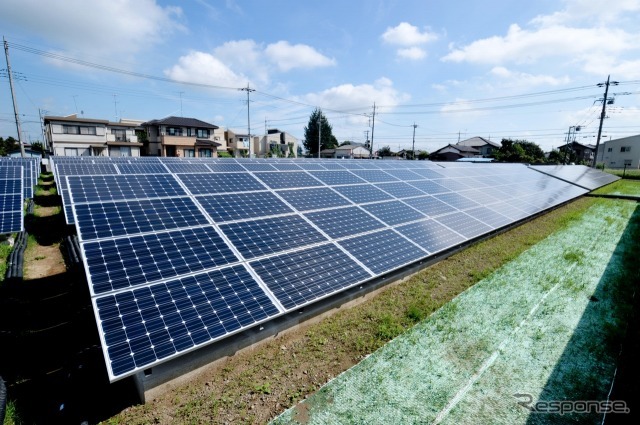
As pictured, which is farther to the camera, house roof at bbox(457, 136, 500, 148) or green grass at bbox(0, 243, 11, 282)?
house roof at bbox(457, 136, 500, 148)

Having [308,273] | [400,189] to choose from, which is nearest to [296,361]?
[308,273]

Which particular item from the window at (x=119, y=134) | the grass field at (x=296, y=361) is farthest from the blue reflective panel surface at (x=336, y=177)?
the window at (x=119, y=134)

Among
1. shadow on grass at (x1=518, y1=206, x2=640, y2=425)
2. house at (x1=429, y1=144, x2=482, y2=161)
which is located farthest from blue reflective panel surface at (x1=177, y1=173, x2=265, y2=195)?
house at (x1=429, y1=144, x2=482, y2=161)

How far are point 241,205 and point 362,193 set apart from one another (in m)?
5.51

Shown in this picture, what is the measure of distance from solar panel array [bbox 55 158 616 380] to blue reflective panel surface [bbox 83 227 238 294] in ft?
0.07

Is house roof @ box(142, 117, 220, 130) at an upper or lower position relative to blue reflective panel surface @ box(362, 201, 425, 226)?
upper

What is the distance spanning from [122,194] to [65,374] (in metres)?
4.28

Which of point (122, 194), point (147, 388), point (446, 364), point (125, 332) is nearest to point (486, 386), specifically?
point (446, 364)

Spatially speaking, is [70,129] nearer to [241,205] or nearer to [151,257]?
[241,205]

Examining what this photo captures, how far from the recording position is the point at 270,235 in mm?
7934

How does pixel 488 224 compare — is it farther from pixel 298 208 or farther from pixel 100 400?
pixel 100 400

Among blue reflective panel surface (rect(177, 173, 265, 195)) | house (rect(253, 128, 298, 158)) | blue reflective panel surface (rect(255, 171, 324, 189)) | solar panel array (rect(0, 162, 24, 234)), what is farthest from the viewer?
house (rect(253, 128, 298, 158))

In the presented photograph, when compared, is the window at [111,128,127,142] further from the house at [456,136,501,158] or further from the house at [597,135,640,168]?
the house at [597,135,640,168]

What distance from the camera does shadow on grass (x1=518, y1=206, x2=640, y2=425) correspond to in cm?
479
